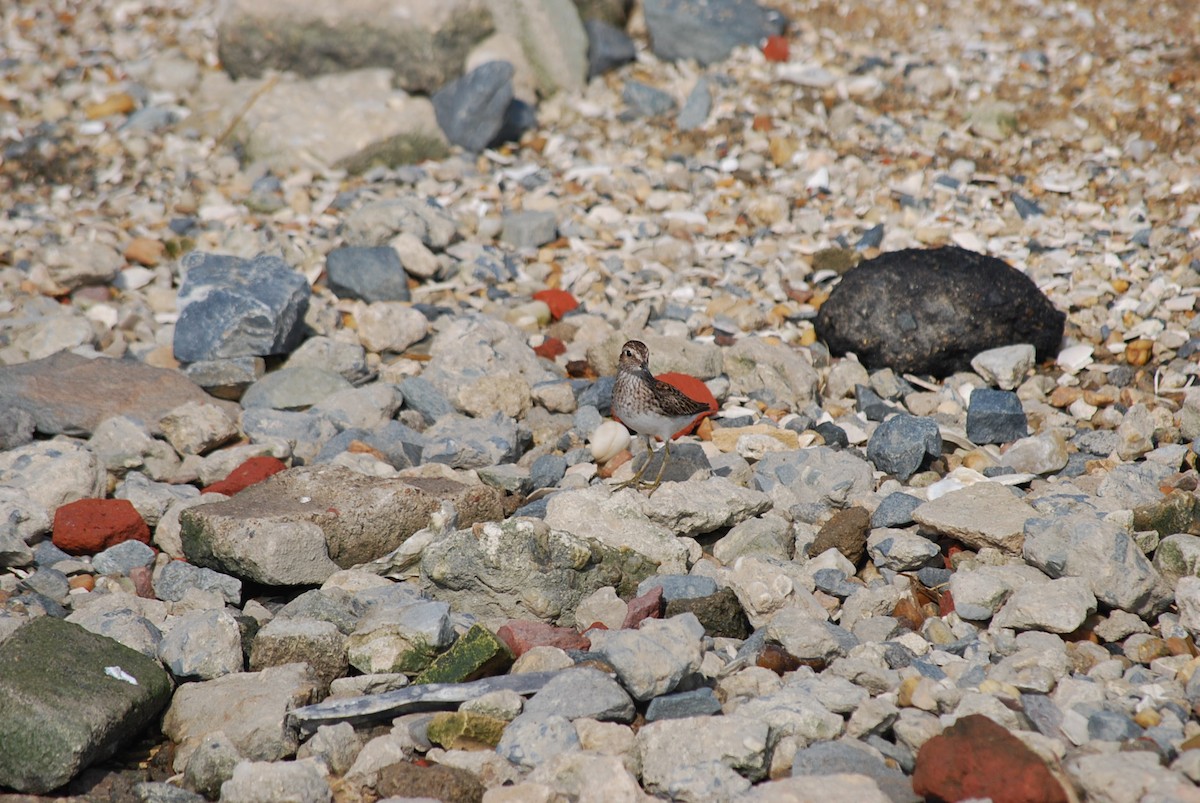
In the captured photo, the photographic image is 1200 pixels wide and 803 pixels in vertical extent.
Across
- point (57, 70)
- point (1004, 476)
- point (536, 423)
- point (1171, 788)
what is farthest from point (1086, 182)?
point (57, 70)

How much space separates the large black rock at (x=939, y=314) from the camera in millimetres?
7012

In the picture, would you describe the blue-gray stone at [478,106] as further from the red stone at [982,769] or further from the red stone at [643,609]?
the red stone at [982,769]

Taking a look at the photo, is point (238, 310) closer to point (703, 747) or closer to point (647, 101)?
point (703, 747)

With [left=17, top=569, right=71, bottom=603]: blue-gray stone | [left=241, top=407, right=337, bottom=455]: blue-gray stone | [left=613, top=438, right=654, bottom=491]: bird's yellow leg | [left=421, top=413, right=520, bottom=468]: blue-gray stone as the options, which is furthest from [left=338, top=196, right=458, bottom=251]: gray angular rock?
[left=17, top=569, right=71, bottom=603]: blue-gray stone

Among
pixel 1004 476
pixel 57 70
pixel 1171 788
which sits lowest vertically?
pixel 1004 476

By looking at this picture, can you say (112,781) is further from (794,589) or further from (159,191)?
(159,191)

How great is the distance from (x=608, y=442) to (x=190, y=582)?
97.4 inches

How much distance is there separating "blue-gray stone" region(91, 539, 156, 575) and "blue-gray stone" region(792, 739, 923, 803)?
357cm

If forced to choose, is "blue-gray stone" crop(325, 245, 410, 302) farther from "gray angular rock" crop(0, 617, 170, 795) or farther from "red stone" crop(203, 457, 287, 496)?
"gray angular rock" crop(0, 617, 170, 795)

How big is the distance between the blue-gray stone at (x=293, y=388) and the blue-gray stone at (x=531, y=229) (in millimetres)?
2424

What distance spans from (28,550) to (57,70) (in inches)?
324

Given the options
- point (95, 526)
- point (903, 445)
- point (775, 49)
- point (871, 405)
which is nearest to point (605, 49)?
point (775, 49)

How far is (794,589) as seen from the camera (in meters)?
4.85

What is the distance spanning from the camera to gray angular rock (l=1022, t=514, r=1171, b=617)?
15.1 feet
